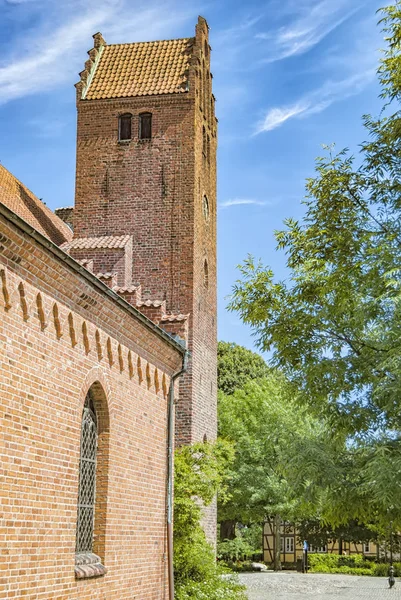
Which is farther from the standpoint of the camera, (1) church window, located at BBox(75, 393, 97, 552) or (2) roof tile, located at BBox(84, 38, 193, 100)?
(2) roof tile, located at BBox(84, 38, 193, 100)

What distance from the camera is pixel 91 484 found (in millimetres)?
11125

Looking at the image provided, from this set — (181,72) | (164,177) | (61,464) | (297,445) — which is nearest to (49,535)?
(61,464)

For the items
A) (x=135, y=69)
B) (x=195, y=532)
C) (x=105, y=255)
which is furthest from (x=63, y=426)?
(x=135, y=69)

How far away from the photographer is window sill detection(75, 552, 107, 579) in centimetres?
1003

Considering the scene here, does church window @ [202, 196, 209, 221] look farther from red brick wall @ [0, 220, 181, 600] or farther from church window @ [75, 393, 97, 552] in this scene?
church window @ [75, 393, 97, 552]

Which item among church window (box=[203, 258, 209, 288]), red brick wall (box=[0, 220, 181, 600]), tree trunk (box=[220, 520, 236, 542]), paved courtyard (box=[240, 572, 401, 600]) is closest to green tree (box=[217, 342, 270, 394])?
tree trunk (box=[220, 520, 236, 542])

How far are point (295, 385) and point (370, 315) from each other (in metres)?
1.88

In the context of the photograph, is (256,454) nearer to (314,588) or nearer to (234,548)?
(234,548)

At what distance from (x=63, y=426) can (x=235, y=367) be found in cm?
4003

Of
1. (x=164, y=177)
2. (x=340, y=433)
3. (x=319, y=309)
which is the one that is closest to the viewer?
(x=340, y=433)

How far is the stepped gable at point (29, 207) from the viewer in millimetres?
19798

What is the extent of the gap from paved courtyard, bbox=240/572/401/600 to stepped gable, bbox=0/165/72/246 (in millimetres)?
12428

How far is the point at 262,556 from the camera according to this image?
52406mm

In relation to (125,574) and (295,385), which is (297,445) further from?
(125,574)
